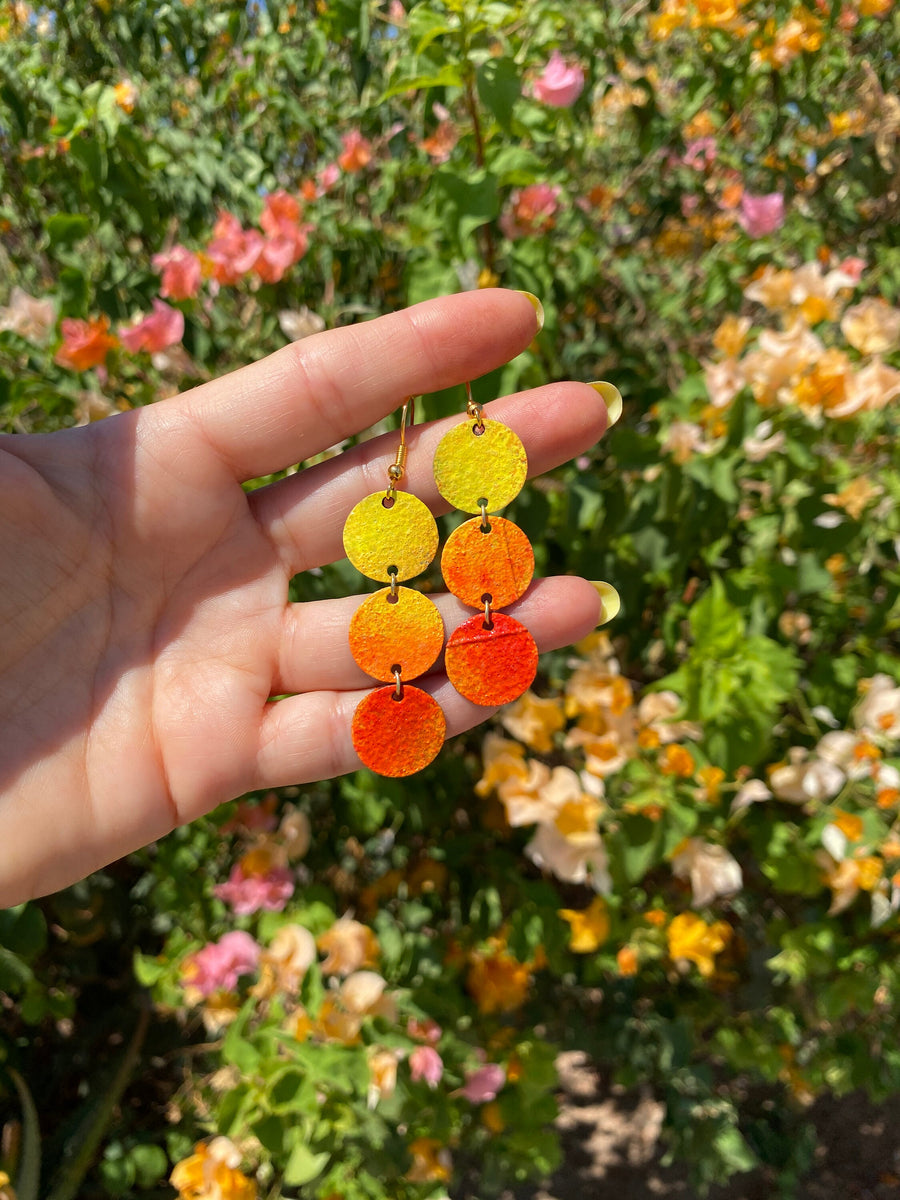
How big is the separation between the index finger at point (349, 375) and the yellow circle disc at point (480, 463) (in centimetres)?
8

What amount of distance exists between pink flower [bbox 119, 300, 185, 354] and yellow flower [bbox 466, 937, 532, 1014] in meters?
1.40

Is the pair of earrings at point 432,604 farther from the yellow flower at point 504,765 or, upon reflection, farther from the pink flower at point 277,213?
the pink flower at point 277,213

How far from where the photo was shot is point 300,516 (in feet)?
3.89

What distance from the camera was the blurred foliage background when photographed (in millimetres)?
1284

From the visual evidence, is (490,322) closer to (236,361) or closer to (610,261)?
(236,361)

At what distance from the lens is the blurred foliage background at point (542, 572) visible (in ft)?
4.21

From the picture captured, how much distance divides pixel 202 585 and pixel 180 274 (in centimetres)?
67

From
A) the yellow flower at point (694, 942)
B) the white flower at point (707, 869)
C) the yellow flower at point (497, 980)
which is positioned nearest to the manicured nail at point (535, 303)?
the white flower at point (707, 869)

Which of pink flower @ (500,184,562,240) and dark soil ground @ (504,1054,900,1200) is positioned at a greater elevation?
pink flower @ (500,184,562,240)

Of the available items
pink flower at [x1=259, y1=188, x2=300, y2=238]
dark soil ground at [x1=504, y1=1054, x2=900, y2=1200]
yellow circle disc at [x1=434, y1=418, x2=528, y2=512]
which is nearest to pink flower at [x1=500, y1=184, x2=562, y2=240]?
pink flower at [x1=259, y1=188, x2=300, y2=238]

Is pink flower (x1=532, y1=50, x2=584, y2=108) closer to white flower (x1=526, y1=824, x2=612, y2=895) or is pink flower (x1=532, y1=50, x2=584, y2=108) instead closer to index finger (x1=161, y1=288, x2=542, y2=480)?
index finger (x1=161, y1=288, x2=542, y2=480)

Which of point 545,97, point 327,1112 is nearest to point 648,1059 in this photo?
point 327,1112

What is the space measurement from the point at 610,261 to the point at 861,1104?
2465mm

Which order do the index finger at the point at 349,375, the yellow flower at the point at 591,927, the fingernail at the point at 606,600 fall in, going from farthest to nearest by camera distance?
the yellow flower at the point at 591,927, the fingernail at the point at 606,600, the index finger at the point at 349,375
